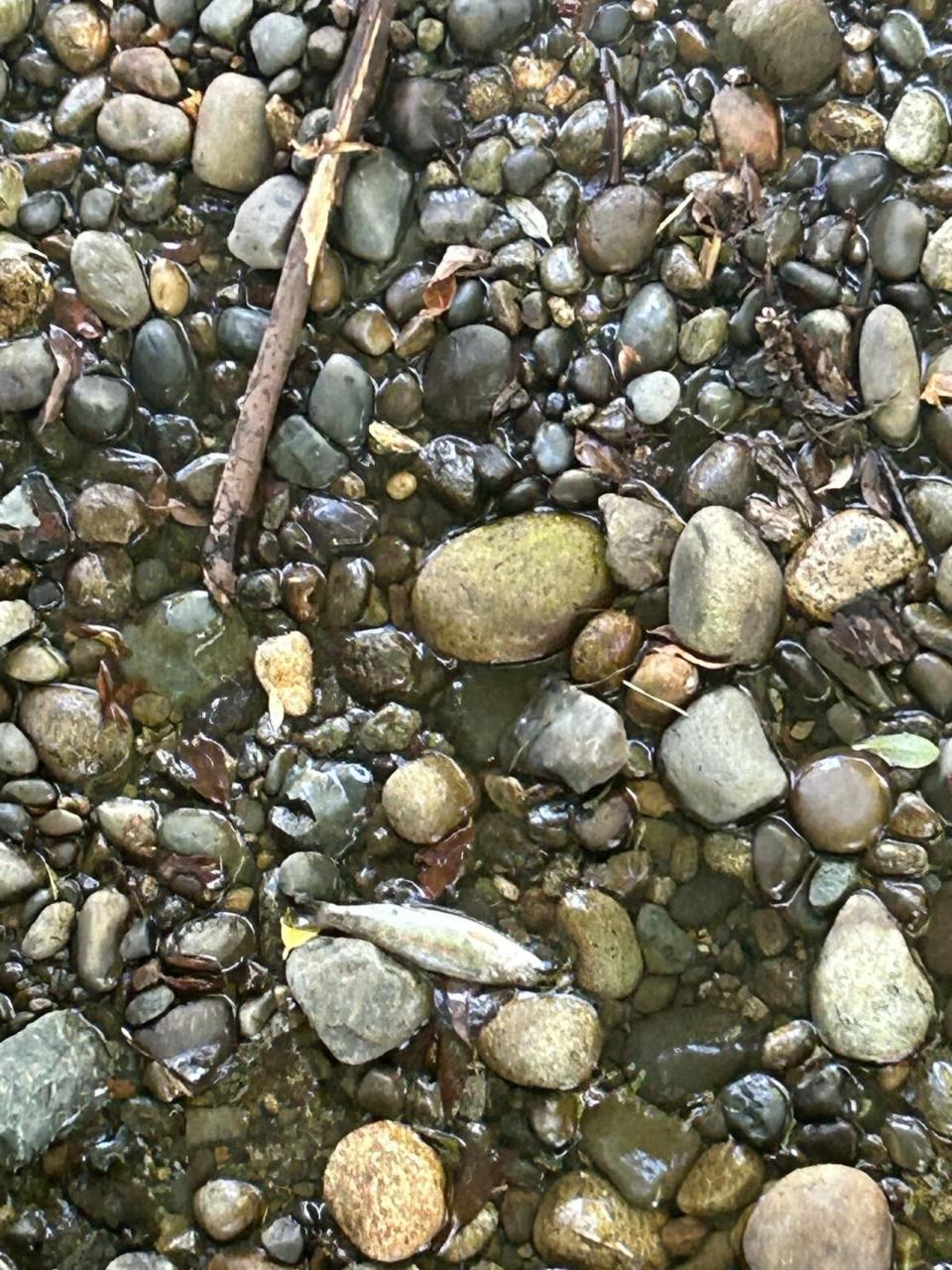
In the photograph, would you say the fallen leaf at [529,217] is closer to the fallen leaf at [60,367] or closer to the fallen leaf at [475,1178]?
the fallen leaf at [60,367]

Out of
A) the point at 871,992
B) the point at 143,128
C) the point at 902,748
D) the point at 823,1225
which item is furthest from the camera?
the point at 143,128

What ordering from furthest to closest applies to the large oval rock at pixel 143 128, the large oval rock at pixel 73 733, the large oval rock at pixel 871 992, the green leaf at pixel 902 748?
the large oval rock at pixel 143 128, the large oval rock at pixel 73 733, the green leaf at pixel 902 748, the large oval rock at pixel 871 992

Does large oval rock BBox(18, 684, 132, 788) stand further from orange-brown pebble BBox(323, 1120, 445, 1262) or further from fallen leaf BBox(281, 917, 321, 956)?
orange-brown pebble BBox(323, 1120, 445, 1262)

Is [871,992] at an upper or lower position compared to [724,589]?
lower

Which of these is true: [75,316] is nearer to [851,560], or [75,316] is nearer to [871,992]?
[851,560]

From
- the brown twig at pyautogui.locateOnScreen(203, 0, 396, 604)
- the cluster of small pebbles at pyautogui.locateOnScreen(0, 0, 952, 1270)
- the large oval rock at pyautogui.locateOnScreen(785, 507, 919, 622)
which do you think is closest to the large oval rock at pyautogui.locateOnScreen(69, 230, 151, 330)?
the cluster of small pebbles at pyautogui.locateOnScreen(0, 0, 952, 1270)

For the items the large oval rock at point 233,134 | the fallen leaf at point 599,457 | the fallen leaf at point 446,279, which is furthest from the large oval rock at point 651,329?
the large oval rock at point 233,134

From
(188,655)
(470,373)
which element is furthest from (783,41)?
(188,655)

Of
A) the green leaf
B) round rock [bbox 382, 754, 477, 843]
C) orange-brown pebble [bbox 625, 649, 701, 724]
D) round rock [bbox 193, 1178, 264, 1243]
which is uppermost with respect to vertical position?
orange-brown pebble [bbox 625, 649, 701, 724]
